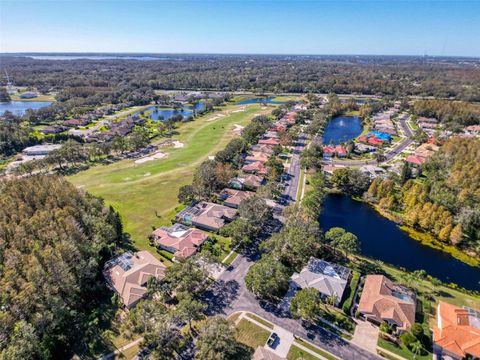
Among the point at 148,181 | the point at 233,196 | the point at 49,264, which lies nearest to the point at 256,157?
the point at 233,196

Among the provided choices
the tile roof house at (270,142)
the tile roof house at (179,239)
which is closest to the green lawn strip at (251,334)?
the tile roof house at (179,239)

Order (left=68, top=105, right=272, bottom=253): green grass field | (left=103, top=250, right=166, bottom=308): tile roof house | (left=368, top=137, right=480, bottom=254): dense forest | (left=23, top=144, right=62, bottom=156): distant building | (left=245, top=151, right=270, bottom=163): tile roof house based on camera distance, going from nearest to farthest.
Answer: (left=103, top=250, right=166, bottom=308): tile roof house < (left=368, top=137, right=480, bottom=254): dense forest < (left=68, top=105, right=272, bottom=253): green grass field < (left=245, top=151, right=270, bottom=163): tile roof house < (left=23, top=144, right=62, bottom=156): distant building

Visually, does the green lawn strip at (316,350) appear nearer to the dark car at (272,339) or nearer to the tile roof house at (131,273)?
the dark car at (272,339)

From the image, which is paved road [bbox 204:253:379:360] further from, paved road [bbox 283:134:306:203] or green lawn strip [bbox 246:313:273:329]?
paved road [bbox 283:134:306:203]

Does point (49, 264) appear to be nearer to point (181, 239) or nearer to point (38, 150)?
point (181, 239)

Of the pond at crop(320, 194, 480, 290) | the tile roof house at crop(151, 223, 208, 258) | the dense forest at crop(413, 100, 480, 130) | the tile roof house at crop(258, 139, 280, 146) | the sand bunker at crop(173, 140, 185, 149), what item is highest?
the dense forest at crop(413, 100, 480, 130)

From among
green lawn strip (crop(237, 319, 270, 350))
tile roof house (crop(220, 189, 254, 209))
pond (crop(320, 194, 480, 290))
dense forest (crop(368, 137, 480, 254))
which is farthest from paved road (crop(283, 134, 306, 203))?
green lawn strip (crop(237, 319, 270, 350))

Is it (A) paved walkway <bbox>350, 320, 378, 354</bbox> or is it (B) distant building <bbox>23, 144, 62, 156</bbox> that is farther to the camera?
(B) distant building <bbox>23, 144, 62, 156</bbox>

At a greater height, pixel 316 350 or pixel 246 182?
pixel 246 182
